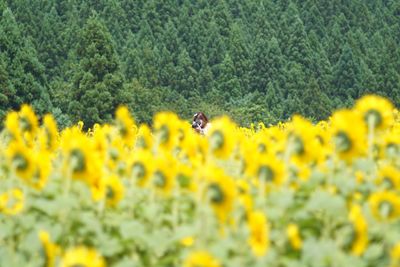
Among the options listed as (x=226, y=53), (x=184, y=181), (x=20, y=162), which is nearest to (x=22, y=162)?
(x=20, y=162)

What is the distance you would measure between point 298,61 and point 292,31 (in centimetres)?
283

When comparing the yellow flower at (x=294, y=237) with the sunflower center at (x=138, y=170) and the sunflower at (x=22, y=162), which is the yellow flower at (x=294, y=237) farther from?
the sunflower at (x=22, y=162)

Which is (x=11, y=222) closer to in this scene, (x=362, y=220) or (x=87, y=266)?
(x=87, y=266)

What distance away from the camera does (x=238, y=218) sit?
2473 mm

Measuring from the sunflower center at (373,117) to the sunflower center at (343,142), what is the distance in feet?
0.66

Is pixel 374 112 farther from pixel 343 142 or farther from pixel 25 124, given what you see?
pixel 25 124

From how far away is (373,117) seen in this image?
2844 millimetres

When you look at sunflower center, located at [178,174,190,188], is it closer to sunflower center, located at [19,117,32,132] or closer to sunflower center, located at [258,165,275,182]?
sunflower center, located at [258,165,275,182]

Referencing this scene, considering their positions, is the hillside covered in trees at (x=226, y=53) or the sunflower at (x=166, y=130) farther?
the hillside covered in trees at (x=226, y=53)

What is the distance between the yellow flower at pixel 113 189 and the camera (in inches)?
109

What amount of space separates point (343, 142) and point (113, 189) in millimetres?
858

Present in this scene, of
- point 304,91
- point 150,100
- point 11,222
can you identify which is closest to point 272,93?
point 304,91

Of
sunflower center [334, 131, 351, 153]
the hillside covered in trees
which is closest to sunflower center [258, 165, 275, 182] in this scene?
sunflower center [334, 131, 351, 153]

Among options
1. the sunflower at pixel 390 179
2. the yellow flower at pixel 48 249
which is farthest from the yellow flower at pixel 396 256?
the yellow flower at pixel 48 249
